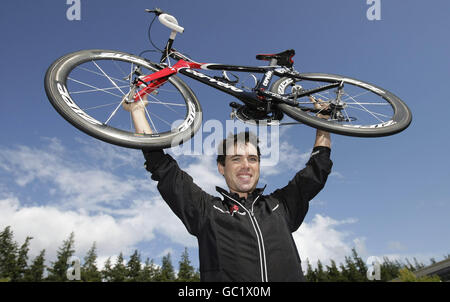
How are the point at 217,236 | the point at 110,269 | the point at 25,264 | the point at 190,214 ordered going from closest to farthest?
1. the point at 217,236
2. the point at 190,214
3. the point at 25,264
4. the point at 110,269

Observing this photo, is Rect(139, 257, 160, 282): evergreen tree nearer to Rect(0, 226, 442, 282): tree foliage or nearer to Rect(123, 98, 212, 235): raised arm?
Rect(0, 226, 442, 282): tree foliage

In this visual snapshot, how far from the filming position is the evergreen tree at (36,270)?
37.9m

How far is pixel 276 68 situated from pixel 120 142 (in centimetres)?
261

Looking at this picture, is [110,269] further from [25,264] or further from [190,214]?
[190,214]

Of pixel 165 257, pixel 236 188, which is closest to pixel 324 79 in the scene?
pixel 236 188

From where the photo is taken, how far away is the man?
7.80ft

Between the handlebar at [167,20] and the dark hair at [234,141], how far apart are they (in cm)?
156

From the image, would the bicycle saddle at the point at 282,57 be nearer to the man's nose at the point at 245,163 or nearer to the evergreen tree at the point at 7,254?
the man's nose at the point at 245,163

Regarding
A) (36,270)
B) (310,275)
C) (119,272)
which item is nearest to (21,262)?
(36,270)

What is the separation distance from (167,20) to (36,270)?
4801cm

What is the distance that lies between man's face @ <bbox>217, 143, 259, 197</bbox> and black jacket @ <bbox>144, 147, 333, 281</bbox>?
0.14 metres

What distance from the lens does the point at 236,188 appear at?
120 inches

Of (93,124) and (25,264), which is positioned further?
(25,264)

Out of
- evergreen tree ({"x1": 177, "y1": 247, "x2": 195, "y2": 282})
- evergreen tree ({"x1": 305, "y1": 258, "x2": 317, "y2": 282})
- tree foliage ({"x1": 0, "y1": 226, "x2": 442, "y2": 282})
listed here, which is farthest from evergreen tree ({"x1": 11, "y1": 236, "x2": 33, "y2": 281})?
evergreen tree ({"x1": 305, "y1": 258, "x2": 317, "y2": 282})
